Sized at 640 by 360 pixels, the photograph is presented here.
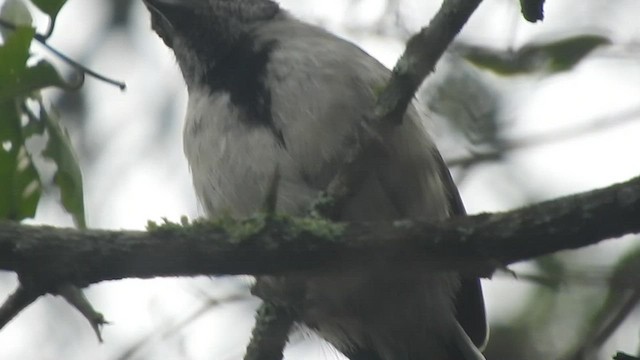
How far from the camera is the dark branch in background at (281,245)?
220 centimetres

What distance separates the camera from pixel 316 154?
132 inches

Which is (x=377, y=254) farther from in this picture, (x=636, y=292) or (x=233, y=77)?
(x=233, y=77)

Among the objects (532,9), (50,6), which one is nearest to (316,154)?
(50,6)

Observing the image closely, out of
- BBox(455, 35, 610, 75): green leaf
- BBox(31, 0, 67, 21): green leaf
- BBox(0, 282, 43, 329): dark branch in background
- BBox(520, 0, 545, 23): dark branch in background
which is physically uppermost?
BBox(455, 35, 610, 75): green leaf

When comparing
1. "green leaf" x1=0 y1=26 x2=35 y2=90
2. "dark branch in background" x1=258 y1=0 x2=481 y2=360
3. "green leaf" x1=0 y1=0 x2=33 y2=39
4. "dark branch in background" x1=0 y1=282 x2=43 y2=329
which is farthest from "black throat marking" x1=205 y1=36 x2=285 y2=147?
"dark branch in background" x1=0 y1=282 x2=43 y2=329

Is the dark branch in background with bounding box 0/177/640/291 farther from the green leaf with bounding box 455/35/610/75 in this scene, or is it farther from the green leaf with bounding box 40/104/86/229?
the green leaf with bounding box 455/35/610/75

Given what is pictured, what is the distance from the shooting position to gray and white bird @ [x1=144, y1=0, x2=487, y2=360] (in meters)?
3.37

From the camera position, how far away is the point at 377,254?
2418mm

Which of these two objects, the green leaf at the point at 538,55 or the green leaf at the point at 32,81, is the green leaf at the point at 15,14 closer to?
the green leaf at the point at 32,81

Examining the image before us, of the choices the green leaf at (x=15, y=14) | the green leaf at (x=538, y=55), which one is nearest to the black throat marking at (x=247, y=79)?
the green leaf at (x=538, y=55)

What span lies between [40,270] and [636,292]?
1385mm

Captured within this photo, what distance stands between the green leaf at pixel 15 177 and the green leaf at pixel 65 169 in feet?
0.28

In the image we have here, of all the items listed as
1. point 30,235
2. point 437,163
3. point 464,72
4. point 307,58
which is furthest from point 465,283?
point 30,235

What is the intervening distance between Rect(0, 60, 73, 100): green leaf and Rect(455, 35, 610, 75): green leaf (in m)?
1.53
